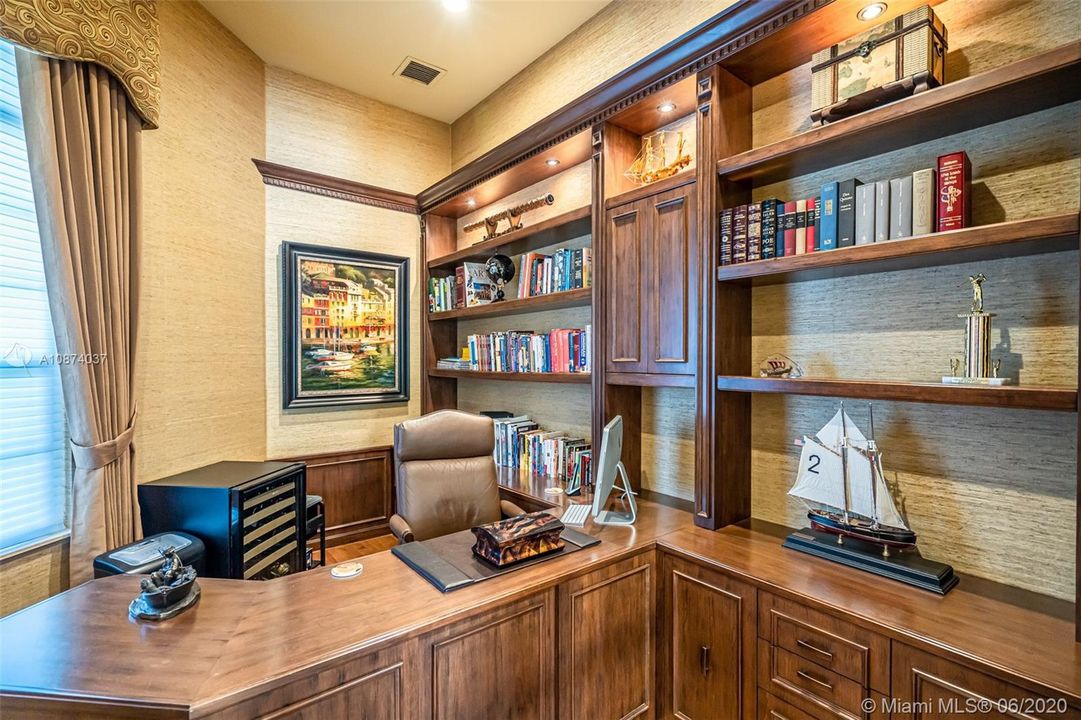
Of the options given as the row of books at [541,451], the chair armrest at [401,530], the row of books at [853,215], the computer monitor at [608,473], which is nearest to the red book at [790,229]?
the row of books at [853,215]

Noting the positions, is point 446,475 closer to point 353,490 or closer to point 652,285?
point 652,285

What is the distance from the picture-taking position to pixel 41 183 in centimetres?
184

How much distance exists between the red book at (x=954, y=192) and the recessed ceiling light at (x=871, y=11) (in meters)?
0.62

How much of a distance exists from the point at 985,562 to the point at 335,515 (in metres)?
3.77

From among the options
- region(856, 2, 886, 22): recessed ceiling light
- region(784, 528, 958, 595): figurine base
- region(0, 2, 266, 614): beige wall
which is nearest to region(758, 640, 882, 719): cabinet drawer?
region(784, 528, 958, 595): figurine base

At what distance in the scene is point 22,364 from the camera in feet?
6.06

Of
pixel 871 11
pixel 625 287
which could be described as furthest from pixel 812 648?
pixel 871 11

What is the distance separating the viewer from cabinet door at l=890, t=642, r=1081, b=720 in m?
1.09

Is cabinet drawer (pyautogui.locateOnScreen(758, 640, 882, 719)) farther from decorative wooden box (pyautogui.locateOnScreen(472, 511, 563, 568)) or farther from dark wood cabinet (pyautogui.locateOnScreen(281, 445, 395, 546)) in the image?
dark wood cabinet (pyautogui.locateOnScreen(281, 445, 395, 546))

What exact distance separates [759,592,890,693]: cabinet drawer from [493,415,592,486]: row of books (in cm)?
128

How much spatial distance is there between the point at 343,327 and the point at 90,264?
1734 millimetres

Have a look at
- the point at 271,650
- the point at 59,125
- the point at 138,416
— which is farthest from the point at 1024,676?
the point at 59,125

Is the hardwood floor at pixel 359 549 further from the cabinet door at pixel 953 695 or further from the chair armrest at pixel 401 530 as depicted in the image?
the cabinet door at pixel 953 695

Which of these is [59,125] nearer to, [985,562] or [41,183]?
[41,183]
